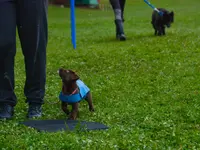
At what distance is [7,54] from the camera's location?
5617mm

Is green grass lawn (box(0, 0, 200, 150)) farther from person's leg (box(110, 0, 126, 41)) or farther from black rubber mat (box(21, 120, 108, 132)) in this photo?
person's leg (box(110, 0, 126, 41))

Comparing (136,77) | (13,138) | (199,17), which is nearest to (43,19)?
(13,138)

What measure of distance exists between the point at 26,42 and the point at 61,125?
933 millimetres

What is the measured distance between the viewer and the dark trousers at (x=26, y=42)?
5566mm

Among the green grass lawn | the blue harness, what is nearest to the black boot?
the green grass lawn

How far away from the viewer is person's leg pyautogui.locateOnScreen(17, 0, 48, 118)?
561cm

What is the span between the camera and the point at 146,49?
10430 millimetres

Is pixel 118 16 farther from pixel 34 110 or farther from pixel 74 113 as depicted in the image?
pixel 74 113

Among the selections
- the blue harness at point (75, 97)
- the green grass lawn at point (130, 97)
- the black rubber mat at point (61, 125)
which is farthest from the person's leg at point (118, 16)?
the black rubber mat at point (61, 125)

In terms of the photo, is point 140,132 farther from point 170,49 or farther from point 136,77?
point 170,49

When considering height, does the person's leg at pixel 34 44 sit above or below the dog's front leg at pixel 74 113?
above

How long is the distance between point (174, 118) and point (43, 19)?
1575mm

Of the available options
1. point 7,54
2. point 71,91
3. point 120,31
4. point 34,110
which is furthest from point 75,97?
point 120,31

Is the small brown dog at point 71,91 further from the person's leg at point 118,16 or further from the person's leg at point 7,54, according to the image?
the person's leg at point 118,16
